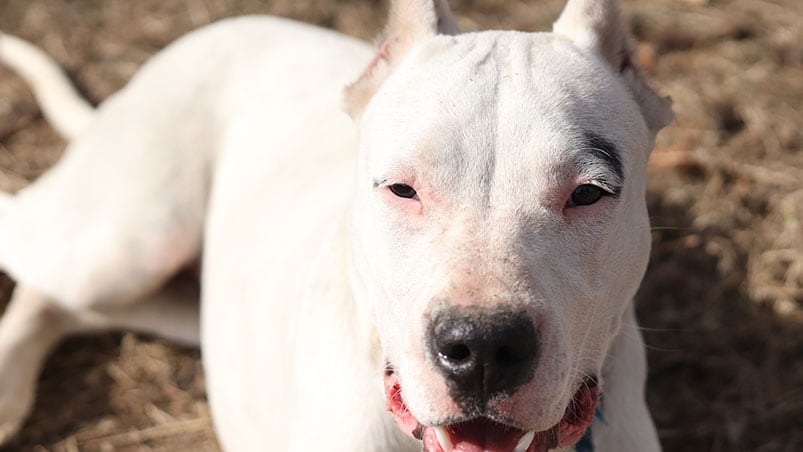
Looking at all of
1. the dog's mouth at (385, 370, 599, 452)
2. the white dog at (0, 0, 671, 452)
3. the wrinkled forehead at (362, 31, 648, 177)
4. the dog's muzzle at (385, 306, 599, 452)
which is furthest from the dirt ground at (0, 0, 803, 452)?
the dog's muzzle at (385, 306, 599, 452)

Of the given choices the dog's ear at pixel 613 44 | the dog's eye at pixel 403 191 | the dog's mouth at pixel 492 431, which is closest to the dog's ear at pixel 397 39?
the dog's ear at pixel 613 44

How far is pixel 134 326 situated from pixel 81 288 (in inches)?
14.2

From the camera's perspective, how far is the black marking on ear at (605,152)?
230cm

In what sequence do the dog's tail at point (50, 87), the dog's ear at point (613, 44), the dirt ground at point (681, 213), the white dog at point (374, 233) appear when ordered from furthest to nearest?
1. the dog's tail at point (50, 87)
2. the dirt ground at point (681, 213)
3. the dog's ear at point (613, 44)
4. the white dog at point (374, 233)

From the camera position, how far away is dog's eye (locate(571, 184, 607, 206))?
2.30 m

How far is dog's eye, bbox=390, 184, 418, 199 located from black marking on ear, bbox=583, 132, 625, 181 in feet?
1.35

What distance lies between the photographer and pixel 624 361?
2.84 meters

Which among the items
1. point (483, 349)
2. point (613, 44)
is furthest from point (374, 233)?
point (613, 44)

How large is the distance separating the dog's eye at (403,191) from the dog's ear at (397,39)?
465 millimetres

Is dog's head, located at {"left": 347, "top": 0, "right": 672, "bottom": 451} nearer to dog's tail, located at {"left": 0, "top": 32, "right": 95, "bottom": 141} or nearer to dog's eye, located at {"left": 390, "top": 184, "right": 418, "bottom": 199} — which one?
dog's eye, located at {"left": 390, "top": 184, "right": 418, "bottom": 199}

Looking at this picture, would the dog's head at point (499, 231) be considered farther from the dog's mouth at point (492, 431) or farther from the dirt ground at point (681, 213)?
the dirt ground at point (681, 213)

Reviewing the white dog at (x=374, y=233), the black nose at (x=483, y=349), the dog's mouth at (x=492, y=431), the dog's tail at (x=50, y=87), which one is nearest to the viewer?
the black nose at (x=483, y=349)

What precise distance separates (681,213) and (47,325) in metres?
2.98

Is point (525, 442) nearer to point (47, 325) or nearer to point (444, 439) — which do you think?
point (444, 439)
